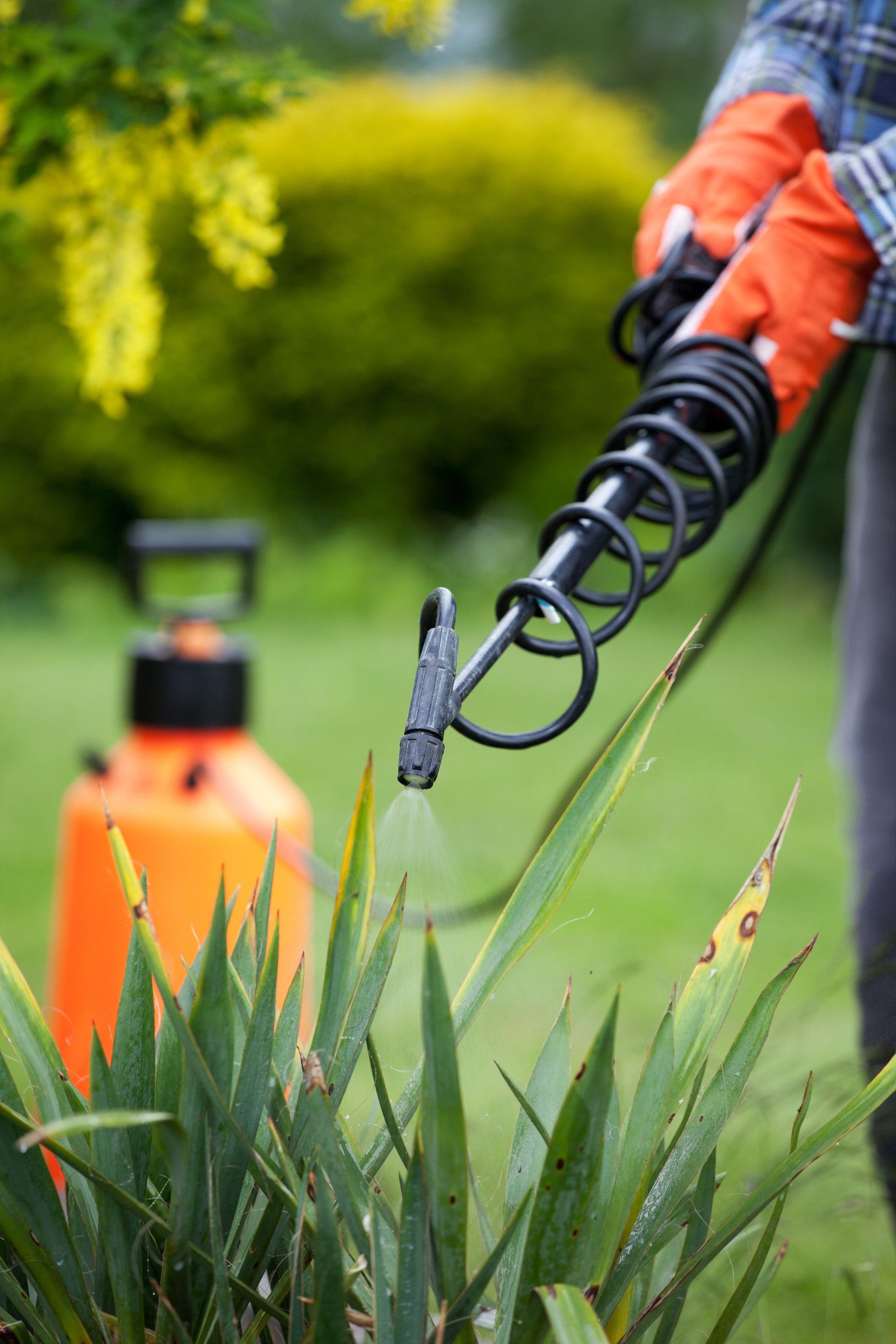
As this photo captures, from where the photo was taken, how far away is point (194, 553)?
1.87 m

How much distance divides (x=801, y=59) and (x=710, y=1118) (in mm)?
1099

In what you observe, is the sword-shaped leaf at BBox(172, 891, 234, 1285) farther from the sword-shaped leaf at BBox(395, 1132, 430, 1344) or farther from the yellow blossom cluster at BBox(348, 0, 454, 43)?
the yellow blossom cluster at BBox(348, 0, 454, 43)

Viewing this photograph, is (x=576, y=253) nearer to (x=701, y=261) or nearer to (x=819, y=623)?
(x=819, y=623)

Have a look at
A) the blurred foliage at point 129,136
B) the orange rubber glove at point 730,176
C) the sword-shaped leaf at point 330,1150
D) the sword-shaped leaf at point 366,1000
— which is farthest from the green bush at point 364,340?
the sword-shaped leaf at point 330,1150

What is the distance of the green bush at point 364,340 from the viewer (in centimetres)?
736

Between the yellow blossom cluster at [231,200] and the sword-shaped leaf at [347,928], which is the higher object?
the yellow blossom cluster at [231,200]

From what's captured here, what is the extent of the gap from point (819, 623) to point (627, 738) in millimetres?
6570

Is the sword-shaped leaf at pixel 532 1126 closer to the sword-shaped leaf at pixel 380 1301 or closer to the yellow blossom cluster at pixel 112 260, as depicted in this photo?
the sword-shaped leaf at pixel 380 1301

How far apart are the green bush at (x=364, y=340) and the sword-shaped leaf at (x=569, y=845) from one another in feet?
22.8

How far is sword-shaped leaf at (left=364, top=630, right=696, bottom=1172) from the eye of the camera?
2.28 feet

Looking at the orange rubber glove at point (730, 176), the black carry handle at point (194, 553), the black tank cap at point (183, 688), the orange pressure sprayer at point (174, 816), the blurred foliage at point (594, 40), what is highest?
the blurred foliage at point (594, 40)

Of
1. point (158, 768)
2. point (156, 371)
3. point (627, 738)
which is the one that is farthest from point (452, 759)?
point (156, 371)

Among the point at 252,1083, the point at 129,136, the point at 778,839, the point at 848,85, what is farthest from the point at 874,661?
the point at 129,136

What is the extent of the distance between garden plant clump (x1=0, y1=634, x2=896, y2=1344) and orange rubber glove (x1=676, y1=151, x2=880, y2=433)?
54cm
